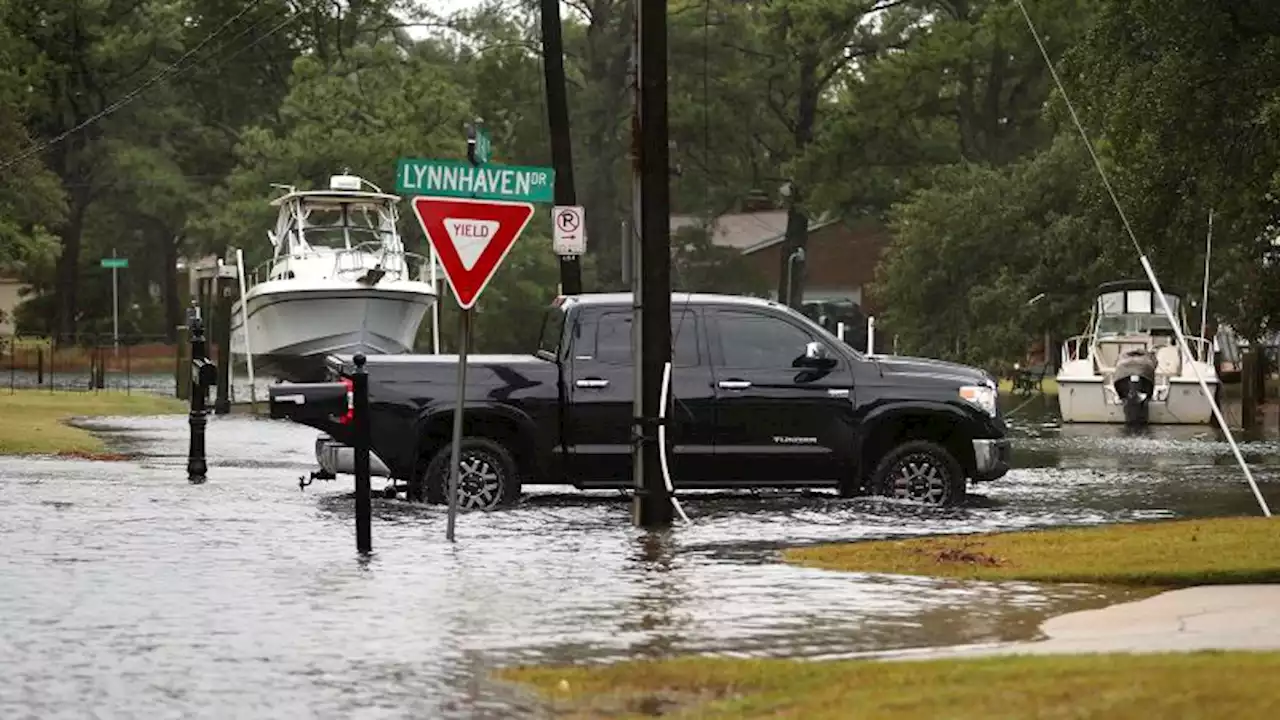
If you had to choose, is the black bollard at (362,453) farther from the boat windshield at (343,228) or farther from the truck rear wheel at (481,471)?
the boat windshield at (343,228)

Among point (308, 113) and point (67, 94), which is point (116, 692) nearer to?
point (308, 113)

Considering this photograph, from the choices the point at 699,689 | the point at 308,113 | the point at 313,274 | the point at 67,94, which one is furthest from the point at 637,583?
the point at 67,94

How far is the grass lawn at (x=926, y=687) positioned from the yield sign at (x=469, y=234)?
5.76 meters

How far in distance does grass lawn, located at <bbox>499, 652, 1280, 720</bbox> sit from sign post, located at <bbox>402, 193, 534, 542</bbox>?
18.7 feet

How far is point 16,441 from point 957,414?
13060 mm

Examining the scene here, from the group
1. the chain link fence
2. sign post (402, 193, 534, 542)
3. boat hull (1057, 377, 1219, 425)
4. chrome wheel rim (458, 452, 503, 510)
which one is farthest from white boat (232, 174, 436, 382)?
sign post (402, 193, 534, 542)

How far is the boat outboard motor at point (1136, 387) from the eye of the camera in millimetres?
38656

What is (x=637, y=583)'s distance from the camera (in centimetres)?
1398

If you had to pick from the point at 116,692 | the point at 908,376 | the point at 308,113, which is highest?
the point at 308,113

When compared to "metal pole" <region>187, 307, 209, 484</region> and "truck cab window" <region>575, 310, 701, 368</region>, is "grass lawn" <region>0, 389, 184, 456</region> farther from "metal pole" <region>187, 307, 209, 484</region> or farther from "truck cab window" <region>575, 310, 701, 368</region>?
"truck cab window" <region>575, 310, 701, 368</region>

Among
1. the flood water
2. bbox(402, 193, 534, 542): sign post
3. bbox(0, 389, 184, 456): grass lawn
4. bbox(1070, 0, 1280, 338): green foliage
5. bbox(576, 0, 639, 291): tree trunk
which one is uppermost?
bbox(576, 0, 639, 291): tree trunk

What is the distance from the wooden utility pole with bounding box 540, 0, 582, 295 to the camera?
2964 cm

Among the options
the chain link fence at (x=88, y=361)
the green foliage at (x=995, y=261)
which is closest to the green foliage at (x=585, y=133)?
the green foliage at (x=995, y=261)

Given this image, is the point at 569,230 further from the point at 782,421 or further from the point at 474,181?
the point at 474,181
